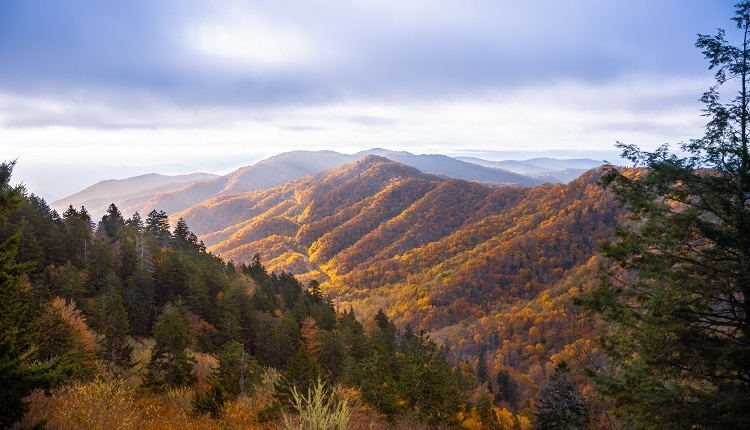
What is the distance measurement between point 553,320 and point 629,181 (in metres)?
117

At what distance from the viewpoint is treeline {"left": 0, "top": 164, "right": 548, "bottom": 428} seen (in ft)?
30.8

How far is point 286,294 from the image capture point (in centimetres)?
6462

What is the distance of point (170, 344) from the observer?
26.0 meters

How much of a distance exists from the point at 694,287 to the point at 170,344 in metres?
27.6

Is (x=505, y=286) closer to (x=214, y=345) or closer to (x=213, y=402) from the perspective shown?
(x=214, y=345)

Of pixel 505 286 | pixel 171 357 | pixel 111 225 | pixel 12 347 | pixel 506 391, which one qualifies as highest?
pixel 111 225

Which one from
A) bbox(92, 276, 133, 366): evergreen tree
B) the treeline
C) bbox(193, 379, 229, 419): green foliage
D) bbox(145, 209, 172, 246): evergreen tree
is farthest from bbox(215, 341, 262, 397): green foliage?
bbox(145, 209, 172, 246): evergreen tree

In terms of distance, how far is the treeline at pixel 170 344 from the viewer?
370 inches

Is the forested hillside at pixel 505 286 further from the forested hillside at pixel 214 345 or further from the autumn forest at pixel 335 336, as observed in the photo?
the autumn forest at pixel 335 336

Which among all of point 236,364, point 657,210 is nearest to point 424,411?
point 236,364

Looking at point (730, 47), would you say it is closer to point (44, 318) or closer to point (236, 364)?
point (236, 364)

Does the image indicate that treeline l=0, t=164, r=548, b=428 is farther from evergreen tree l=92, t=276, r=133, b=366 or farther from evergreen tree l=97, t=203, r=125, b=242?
evergreen tree l=97, t=203, r=125, b=242

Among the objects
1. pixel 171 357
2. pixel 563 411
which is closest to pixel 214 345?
pixel 171 357

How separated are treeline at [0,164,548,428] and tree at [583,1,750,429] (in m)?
7.64
